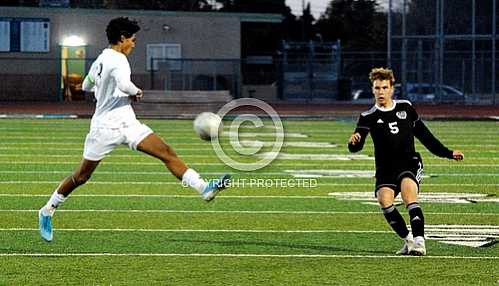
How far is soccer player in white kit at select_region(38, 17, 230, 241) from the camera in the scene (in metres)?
10.7

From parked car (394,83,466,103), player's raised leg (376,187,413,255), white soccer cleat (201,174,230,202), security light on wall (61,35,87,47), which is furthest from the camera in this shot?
security light on wall (61,35,87,47)

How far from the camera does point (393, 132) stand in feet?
34.6

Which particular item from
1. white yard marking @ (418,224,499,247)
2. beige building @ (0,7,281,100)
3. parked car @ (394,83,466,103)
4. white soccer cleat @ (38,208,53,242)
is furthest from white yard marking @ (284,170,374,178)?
beige building @ (0,7,281,100)

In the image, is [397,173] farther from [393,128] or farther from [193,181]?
[193,181]

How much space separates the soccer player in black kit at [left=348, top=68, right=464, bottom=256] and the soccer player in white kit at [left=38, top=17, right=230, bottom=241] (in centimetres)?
126

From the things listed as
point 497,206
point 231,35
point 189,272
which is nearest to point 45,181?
point 497,206

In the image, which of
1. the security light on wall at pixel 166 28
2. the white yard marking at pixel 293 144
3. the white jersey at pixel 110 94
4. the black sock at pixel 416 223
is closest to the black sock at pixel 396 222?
the black sock at pixel 416 223

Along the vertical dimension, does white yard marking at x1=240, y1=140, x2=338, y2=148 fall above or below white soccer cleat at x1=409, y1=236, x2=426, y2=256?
below

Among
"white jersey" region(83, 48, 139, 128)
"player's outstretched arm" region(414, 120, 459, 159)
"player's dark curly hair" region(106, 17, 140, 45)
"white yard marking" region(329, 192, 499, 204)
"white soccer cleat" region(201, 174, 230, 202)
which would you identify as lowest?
"white yard marking" region(329, 192, 499, 204)

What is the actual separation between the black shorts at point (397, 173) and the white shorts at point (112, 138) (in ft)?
6.40

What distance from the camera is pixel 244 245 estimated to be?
10.9 m

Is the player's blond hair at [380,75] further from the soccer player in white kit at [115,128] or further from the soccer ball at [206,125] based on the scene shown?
the soccer ball at [206,125]

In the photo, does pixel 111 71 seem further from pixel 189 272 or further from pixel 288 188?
pixel 288 188

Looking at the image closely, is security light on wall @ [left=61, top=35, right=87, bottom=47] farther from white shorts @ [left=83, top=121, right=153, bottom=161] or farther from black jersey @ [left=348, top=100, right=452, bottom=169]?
black jersey @ [left=348, top=100, right=452, bottom=169]
